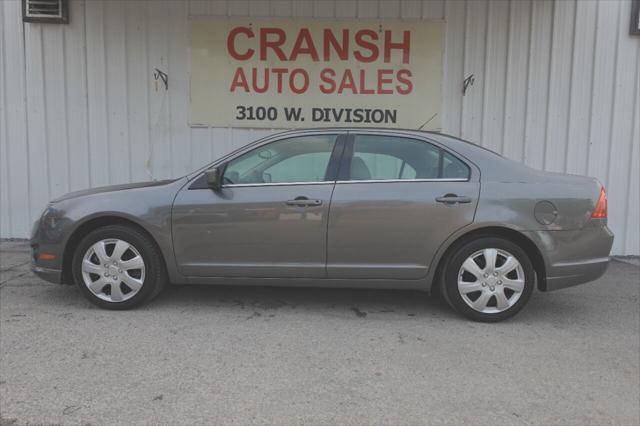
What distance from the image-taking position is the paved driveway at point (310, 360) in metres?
3.11

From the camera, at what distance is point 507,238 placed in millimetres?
4520

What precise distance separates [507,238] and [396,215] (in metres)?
0.95

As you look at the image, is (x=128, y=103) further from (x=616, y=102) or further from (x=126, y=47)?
(x=616, y=102)

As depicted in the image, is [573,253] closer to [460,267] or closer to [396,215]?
[460,267]

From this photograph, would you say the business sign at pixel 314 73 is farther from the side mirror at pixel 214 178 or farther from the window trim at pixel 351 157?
the side mirror at pixel 214 178

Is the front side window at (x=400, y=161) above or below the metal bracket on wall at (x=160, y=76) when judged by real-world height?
below

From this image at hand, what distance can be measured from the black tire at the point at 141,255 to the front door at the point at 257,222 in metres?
0.21

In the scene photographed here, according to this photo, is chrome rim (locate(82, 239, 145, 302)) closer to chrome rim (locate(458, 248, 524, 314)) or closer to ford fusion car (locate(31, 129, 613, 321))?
ford fusion car (locate(31, 129, 613, 321))

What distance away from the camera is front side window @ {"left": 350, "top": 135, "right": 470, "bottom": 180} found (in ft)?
15.0

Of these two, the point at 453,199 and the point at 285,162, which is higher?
the point at 285,162

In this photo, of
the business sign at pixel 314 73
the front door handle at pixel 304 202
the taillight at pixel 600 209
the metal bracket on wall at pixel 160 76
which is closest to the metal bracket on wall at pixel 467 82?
the business sign at pixel 314 73

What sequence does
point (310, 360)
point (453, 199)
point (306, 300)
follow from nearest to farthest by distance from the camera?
point (310, 360)
point (453, 199)
point (306, 300)

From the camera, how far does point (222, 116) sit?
746 cm

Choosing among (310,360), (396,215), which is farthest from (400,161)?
(310,360)
